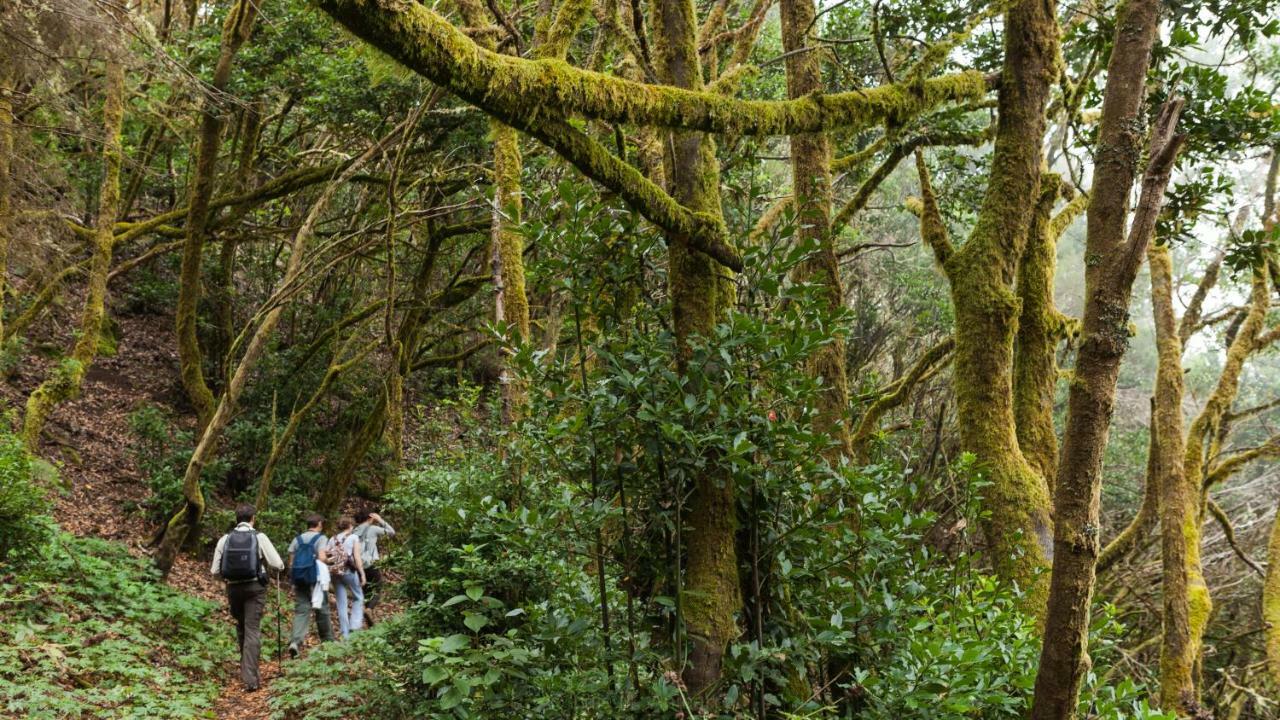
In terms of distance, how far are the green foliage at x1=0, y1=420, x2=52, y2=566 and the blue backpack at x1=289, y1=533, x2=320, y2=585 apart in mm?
2451

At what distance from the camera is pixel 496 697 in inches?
135

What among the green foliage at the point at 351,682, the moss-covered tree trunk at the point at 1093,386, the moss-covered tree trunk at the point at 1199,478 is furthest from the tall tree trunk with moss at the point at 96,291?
the moss-covered tree trunk at the point at 1199,478

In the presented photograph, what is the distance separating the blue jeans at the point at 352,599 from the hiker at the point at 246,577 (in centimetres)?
133

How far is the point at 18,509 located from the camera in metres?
8.12

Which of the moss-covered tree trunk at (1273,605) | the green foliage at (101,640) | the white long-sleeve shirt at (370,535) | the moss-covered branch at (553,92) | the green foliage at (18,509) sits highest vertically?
the moss-covered branch at (553,92)

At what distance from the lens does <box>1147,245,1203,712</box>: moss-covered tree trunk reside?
7387 mm

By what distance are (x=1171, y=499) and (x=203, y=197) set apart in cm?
1095

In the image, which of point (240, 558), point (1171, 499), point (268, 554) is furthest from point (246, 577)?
point (1171, 499)

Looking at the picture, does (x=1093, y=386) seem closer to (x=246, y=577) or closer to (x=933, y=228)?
(x=933, y=228)

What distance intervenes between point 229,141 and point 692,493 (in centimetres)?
1623

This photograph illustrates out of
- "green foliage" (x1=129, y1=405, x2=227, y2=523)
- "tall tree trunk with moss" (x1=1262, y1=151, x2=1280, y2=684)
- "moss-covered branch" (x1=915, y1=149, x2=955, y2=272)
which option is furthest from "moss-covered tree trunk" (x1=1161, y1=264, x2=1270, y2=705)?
"green foliage" (x1=129, y1=405, x2=227, y2=523)

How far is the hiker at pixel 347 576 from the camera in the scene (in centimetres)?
938

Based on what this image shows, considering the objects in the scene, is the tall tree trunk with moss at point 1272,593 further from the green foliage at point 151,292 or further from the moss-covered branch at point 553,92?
the green foliage at point 151,292

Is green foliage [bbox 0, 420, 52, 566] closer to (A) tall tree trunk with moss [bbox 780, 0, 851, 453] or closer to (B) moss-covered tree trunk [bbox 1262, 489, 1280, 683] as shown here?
(A) tall tree trunk with moss [bbox 780, 0, 851, 453]
